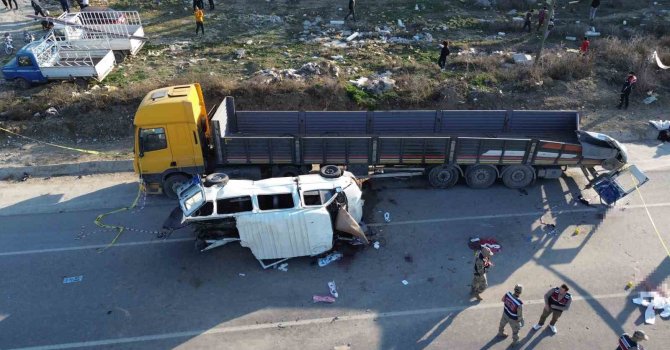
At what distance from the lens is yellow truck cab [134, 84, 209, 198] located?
36.1ft

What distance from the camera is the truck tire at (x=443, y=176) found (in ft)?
39.7

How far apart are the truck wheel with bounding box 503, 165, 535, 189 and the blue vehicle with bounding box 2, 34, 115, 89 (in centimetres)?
1345

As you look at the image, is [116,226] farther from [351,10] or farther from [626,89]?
[626,89]

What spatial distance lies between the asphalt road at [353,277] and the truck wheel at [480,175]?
24 centimetres

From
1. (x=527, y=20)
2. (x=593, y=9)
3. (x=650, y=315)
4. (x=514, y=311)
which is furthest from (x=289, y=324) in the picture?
(x=593, y=9)

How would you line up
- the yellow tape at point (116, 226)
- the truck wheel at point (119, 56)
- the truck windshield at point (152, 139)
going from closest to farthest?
the yellow tape at point (116, 226) → the truck windshield at point (152, 139) → the truck wheel at point (119, 56)

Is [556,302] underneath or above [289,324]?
above

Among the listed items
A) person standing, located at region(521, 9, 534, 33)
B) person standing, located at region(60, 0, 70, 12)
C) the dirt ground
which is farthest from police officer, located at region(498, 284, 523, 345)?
person standing, located at region(60, 0, 70, 12)

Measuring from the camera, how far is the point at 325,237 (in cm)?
975

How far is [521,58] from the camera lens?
1858cm

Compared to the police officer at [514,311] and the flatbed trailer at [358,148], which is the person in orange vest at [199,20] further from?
the police officer at [514,311]

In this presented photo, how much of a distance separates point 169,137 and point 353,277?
17.6ft

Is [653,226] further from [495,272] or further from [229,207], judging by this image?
[229,207]

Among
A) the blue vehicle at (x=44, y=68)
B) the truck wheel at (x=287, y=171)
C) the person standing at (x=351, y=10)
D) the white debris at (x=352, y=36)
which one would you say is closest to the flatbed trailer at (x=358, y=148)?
the truck wheel at (x=287, y=171)
